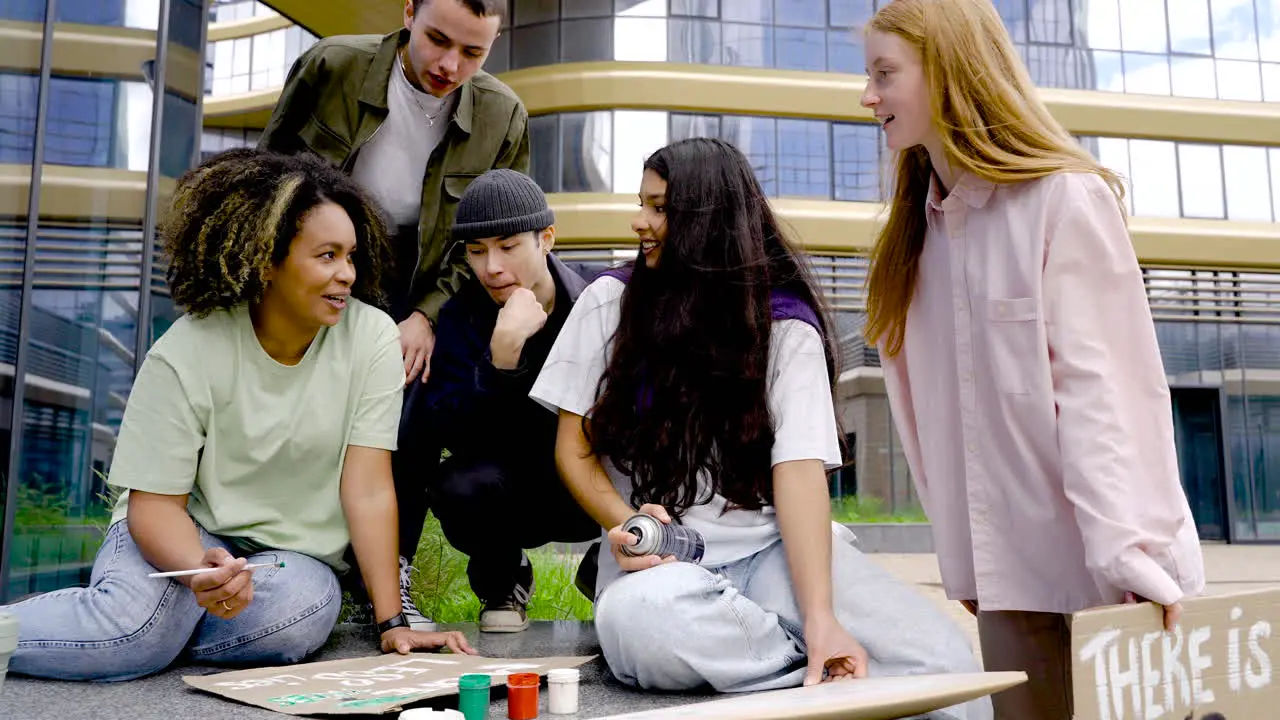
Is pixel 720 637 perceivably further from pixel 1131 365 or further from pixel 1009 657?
pixel 1131 365

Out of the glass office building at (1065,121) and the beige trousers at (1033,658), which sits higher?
the glass office building at (1065,121)

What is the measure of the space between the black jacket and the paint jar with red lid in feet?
3.50

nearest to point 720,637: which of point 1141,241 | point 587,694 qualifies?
point 587,694

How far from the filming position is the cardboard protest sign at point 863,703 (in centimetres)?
146

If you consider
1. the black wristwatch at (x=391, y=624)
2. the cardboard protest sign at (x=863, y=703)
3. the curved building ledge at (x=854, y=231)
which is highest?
the curved building ledge at (x=854, y=231)

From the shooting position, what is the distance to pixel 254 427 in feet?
8.11

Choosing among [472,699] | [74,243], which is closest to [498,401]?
[472,699]

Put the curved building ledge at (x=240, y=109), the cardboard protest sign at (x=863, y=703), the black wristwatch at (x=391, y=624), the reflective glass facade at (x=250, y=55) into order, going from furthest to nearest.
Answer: the reflective glass facade at (x=250, y=55) < the curved building ledge at (x=240, y=109) < the black wristwatch at (x=391, y=624) < the cardboard protest sign at (x=863, y=703)

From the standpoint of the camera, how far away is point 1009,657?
223 cm

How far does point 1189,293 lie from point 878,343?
1465 cm

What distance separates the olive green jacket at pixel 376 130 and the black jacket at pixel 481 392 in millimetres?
176

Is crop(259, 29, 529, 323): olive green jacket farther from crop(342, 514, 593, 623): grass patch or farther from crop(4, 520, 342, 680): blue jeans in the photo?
crop(342, 514, 593, 623): grass patch

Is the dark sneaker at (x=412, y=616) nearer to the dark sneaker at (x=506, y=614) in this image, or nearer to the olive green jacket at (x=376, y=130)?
the dark sneaker at (x=506, y=614)

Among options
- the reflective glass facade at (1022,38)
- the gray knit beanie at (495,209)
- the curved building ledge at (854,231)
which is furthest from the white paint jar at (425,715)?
the reflective glass facade at (1022,38)
